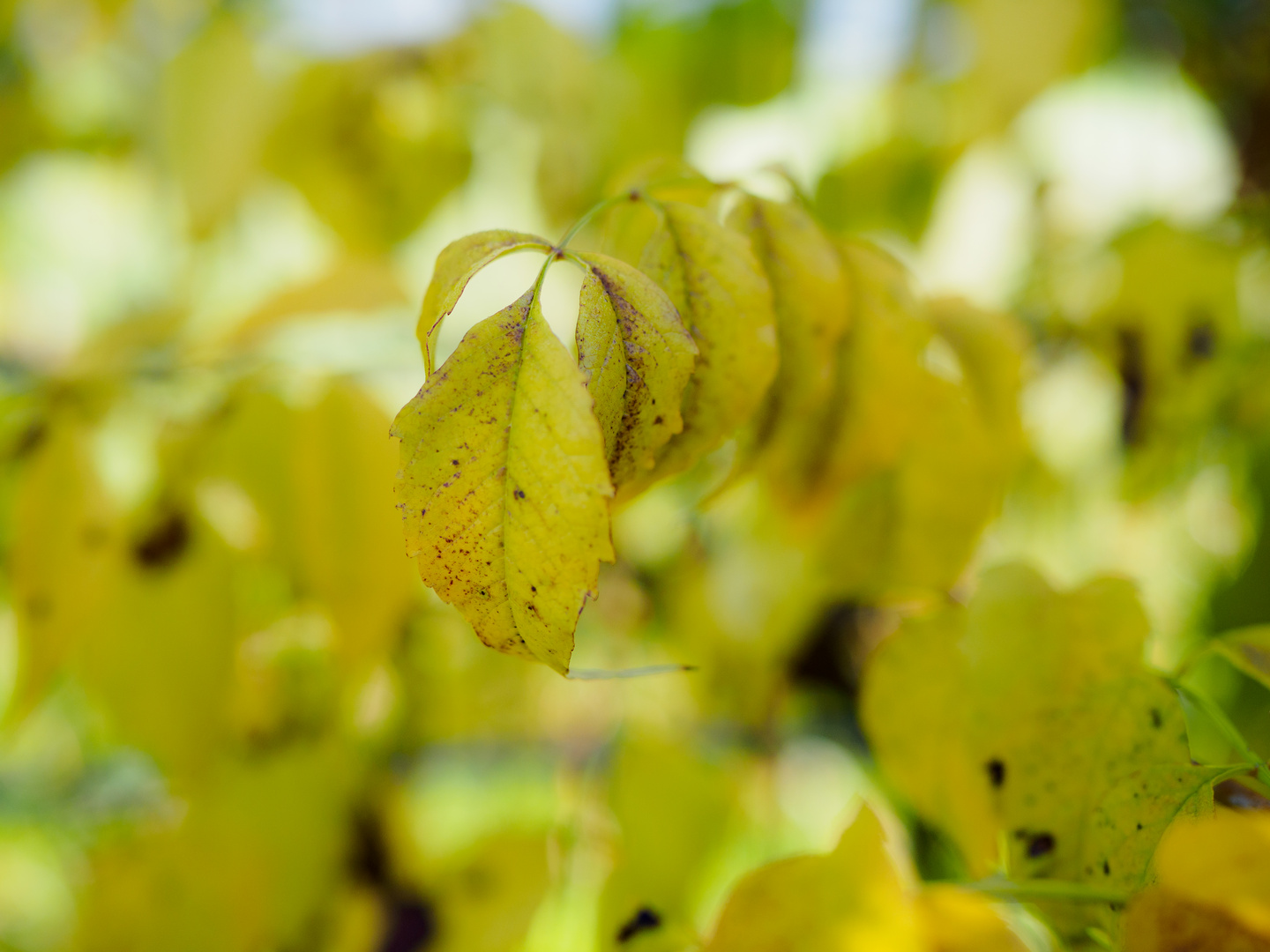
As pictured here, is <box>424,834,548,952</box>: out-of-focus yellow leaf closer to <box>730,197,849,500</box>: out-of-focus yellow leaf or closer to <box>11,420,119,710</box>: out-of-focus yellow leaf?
<box>11,420,119,710</box>: out-of-focus yellow leaf

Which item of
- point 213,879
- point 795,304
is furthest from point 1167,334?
point 213,879

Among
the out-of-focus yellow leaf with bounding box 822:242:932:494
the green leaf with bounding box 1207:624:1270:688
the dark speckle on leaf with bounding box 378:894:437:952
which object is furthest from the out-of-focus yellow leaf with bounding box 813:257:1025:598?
the dark speckle on leaf with bounding box 378:894:437:952

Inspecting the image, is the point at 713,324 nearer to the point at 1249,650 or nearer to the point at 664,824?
the point at 1249,650

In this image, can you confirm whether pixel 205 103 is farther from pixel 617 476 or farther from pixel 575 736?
pixel 575 736

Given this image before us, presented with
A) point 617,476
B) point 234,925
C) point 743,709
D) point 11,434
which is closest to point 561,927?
point 743,709

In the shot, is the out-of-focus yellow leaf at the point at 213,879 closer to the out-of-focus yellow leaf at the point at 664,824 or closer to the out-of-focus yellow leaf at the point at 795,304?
the out-of-focus yellow leaf at the point at 664,824

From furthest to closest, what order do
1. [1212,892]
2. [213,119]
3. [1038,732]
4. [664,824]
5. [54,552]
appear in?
[213,119]
[664,824]
[54,552]
[1038,732]
[1212,892]
